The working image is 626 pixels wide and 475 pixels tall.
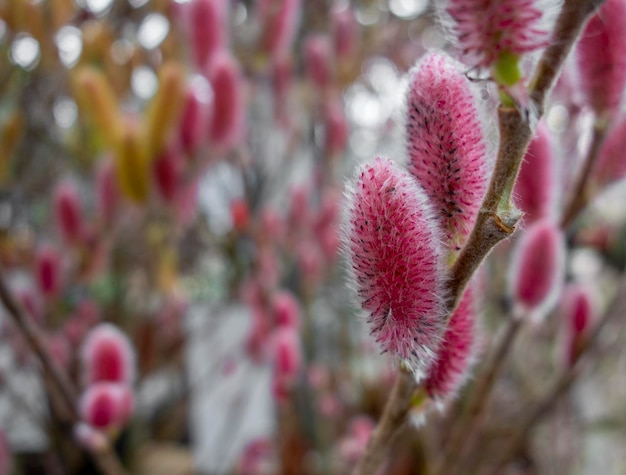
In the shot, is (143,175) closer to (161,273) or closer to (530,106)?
(161,273)

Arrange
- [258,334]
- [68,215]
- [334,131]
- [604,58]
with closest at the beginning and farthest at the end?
[604,58] → [68,215] → [258,334] → [334,131]

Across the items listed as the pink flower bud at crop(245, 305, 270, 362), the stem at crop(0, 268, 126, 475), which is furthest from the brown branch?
the pink flower bud at crop(245, 305, 270, 362)

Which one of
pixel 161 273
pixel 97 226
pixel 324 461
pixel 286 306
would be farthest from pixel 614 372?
pixel 97 226

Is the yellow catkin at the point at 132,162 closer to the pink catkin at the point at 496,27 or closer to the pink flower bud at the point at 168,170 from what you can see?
the pink flower bud at the point at 168,170

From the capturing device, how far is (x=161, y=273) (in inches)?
34.4

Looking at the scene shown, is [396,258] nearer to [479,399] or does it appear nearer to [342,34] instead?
[479,399]

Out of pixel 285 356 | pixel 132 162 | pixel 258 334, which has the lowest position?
pixel 258 334

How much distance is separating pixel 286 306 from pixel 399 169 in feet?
1.87

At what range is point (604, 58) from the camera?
12.1 inches

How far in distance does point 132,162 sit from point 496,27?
56 centimetres

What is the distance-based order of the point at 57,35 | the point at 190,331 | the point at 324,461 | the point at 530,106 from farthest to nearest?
the point at 190,331
the point at 324,461
the point at 57,35
the point at 530,106

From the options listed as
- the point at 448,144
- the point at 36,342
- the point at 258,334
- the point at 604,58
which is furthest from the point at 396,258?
the point at 258,334

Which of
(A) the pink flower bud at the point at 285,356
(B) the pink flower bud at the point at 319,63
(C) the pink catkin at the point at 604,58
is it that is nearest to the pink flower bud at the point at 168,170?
(A) the pink flower bud at the point at 285,356

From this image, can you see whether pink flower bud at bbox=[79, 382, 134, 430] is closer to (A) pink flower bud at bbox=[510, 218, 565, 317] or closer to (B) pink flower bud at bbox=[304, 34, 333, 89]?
(A) pink flower bud at bbox=[510, 218, 565, 317]
